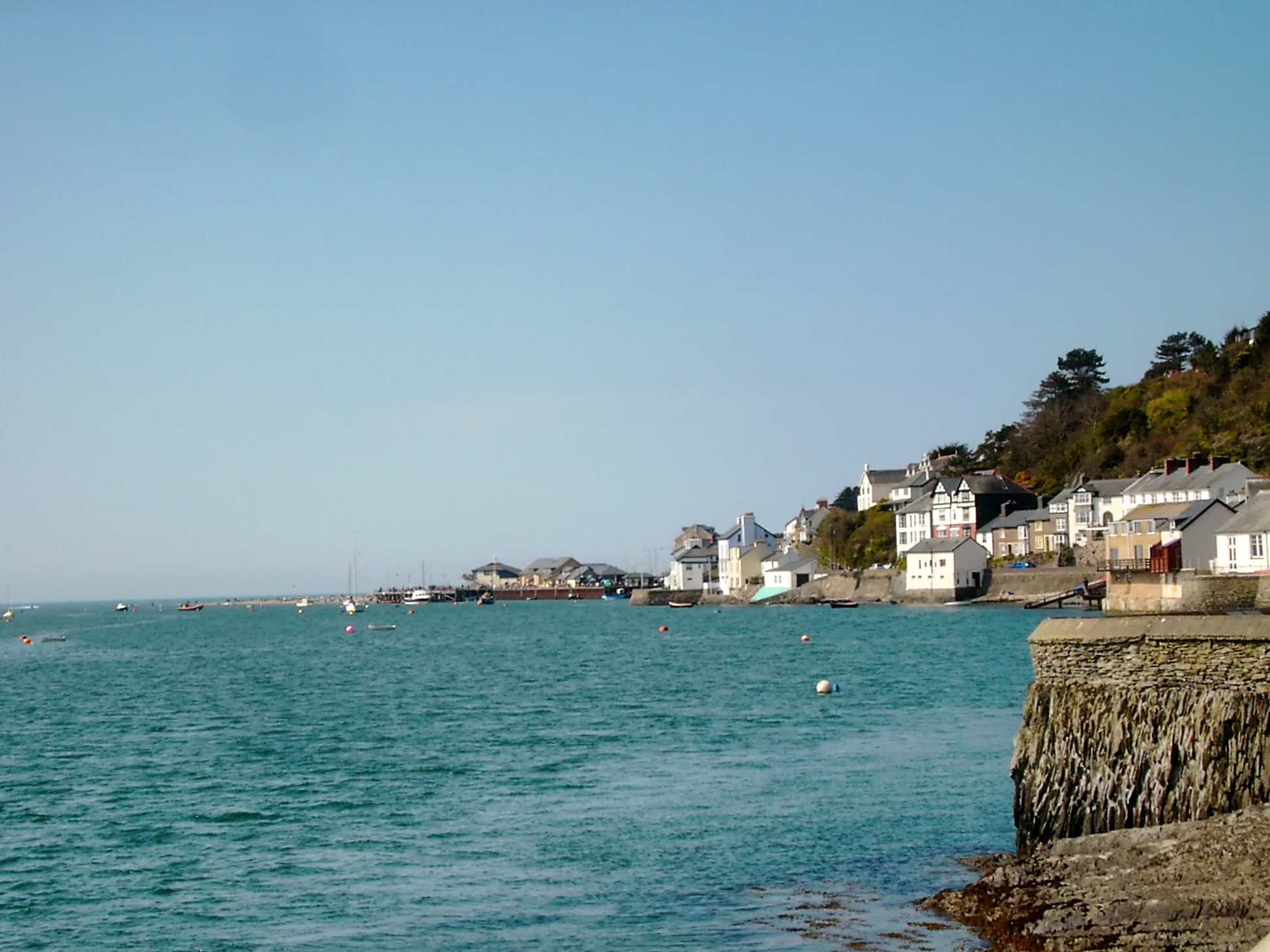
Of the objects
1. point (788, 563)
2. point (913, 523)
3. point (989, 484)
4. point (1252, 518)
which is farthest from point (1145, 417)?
point (1252, 518)

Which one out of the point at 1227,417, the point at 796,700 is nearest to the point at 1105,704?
the point at 796,700

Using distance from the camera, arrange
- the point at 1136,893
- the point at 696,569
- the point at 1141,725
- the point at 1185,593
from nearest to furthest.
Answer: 1. the point at 1136,893
2. the point at 1141,725
3. the point at 1185,593
4. the point at 696,569

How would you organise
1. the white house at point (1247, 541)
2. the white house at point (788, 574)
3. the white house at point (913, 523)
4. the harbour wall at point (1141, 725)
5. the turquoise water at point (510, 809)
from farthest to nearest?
the white house at point (788, 574) → the white house at point (913, 523) → the white house at point (1247, 541) → the turquoise water at point (510, 809) → the harbour wall at point (1141, 725)

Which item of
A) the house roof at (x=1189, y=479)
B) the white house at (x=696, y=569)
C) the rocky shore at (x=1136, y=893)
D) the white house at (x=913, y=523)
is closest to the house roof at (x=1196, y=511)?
the house roof at (x=1189, y=479)

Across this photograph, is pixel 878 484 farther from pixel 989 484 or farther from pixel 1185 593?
pixel 1185 593

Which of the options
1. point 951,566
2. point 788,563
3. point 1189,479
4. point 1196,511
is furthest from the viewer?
point 788,563

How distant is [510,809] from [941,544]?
100172 millimetres

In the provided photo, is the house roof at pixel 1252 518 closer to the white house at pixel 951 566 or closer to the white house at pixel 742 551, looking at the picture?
the white house at pixel 951 566

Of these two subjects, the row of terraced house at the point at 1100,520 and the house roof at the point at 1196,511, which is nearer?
the row of terraced house at the point at 1100,520

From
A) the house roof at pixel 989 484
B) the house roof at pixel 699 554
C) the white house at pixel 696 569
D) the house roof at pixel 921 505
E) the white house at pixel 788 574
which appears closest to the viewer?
the house roof at pixel 989 484

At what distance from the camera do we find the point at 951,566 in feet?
390

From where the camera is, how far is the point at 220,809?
1034 inches

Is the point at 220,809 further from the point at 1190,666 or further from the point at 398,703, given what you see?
the point at 398,703

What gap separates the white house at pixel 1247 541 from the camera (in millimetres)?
74188
